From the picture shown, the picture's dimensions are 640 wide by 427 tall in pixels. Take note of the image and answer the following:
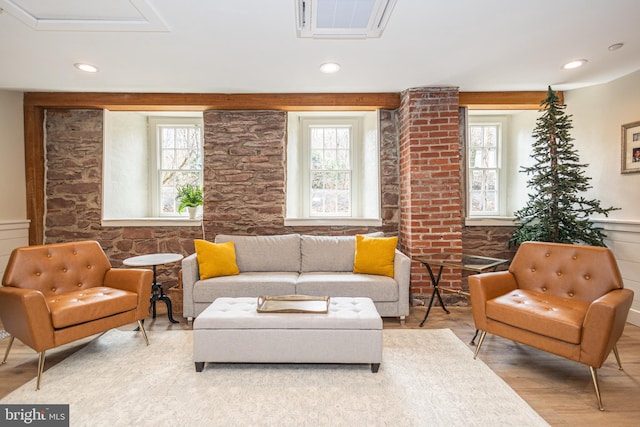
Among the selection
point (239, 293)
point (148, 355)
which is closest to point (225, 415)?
point (148, 355)

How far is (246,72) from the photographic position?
11.1ft

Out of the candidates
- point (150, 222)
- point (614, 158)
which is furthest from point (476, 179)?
point (150, 222)

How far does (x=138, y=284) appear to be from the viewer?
2.84 meters

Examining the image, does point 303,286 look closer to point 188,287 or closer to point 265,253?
point 265,253

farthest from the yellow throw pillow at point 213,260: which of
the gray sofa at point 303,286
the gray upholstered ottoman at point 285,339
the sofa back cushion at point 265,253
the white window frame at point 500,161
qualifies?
the white window frame at point 500,161

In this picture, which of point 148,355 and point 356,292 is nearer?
point 148,355

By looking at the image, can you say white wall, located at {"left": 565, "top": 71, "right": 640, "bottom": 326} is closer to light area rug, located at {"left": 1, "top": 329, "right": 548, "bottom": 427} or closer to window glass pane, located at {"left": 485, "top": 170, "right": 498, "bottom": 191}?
window glass pane, located at {"left": 485, "top": 170, "right": 498, "bottom": 191}

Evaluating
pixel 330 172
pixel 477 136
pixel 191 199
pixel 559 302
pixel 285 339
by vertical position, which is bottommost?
pixel 285 339

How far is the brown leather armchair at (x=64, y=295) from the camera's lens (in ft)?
7.32

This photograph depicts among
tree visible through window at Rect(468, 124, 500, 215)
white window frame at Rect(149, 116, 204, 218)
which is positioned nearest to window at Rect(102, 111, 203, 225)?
white window frame at Rect(149, 116, 204, 218)

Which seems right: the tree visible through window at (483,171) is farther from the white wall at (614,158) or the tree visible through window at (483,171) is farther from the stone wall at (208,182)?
the stone wall at (208,182)

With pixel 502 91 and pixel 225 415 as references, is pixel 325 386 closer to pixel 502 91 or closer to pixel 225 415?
pixel 225 415

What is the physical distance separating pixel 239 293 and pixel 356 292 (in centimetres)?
117

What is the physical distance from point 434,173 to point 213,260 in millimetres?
2662
